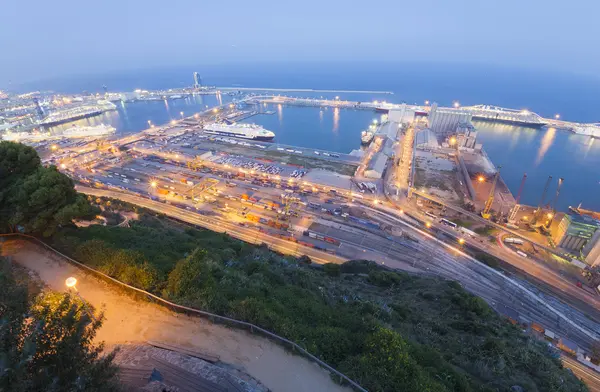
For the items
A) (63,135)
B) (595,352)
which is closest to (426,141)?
(595,352)

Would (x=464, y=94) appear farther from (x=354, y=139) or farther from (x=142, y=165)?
(x=142, y=165)

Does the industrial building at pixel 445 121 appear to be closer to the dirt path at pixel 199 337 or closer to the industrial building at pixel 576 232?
the industrial building at pixel 576 232

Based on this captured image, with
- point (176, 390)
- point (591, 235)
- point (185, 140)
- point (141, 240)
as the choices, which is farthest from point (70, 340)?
point (185, 140)

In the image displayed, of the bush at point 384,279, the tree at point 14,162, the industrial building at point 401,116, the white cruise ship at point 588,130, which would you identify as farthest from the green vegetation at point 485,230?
the white cruise ship at point 588,130

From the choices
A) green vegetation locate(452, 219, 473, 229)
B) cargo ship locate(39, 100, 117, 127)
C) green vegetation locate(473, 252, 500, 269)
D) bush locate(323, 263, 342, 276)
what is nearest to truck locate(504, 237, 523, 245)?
green vegetation locate(452, 219, 473, 229)

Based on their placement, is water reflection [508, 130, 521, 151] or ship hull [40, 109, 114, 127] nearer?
water reflection [508, 130, 521, 151]

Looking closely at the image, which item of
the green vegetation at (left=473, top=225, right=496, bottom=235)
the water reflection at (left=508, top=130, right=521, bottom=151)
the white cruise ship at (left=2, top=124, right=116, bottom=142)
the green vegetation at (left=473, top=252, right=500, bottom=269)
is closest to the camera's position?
the green vegetation at (left=473, top=252, right=500, bottom=269)

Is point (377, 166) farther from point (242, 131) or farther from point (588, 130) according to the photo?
point (588, 130)

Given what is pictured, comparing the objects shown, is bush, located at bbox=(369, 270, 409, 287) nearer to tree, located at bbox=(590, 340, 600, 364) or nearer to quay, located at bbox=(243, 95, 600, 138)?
tree, located at bbox=(590, 340, 600, 364)
